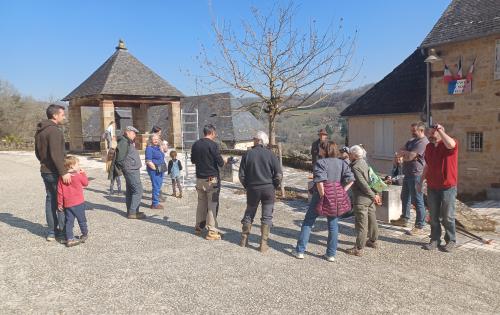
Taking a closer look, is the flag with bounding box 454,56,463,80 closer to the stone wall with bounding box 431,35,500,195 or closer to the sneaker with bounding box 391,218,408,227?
the stone wall with bounding box 431,35,500,195

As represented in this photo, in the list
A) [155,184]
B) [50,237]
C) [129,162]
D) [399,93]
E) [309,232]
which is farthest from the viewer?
[399,93]

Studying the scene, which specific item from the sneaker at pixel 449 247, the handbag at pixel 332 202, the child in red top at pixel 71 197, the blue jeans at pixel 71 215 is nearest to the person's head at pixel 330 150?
the handbag at pixel 332 202

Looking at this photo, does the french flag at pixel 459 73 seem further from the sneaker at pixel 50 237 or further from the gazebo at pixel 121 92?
the gazebo at pixel 121 92

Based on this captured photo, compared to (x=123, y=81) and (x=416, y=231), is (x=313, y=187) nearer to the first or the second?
(x=416, y=231)

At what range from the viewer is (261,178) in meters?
5.08

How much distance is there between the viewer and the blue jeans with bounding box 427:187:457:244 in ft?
16.4

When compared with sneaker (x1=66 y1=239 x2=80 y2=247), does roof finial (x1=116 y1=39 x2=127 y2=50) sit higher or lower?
higher

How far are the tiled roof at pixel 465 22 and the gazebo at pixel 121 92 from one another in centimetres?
1333

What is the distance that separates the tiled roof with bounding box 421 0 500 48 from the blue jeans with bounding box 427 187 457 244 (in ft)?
22.8

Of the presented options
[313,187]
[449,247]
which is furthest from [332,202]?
[449,247]

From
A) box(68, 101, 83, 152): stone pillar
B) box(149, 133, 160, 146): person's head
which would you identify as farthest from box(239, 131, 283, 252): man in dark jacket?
box(68, 101, 83, 152): stone pillar

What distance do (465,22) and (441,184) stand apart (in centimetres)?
814

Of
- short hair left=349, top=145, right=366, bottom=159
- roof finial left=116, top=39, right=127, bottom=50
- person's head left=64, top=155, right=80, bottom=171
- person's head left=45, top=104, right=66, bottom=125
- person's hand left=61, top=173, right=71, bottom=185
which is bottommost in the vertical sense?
person's hand left=61, top=173, right=71, bottom=185

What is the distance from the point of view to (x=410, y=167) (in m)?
6.00
